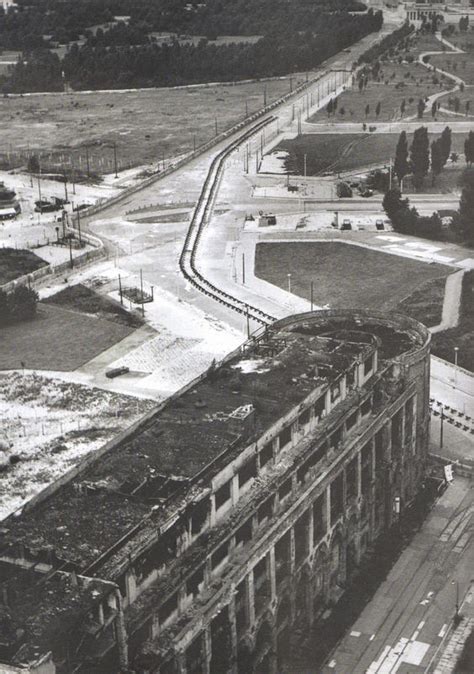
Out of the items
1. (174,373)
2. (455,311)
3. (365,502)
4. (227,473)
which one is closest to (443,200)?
(455,311)

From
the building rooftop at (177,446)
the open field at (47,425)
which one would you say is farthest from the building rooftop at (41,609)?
the open field at (47,425)

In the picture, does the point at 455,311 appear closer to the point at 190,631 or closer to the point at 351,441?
the point at 351,441

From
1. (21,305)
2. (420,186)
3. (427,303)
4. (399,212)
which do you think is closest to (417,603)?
(427,303)

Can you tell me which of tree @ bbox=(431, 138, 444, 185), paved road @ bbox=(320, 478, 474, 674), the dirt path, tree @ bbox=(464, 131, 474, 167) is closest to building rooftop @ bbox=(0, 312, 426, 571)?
paved road @ bbox=(320, 478, 474, 674)

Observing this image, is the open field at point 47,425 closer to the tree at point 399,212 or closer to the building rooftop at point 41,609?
the building rooftop at point 41,609

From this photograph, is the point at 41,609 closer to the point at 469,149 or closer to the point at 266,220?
the point at 266,220

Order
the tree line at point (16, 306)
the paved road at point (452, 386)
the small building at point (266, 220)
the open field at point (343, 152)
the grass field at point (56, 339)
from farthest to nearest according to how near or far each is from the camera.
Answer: the open field at point (343, 152), the small building at point (266, 220), the tree line at point (16, 306), the grass field at point (56, 339), the paved road at point (452, 386)

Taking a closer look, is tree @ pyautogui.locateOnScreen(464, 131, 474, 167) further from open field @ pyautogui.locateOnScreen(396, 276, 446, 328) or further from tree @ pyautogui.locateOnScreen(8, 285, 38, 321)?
tree @ pyautogui.locateOnScreen(8, 285, 38, 321)
